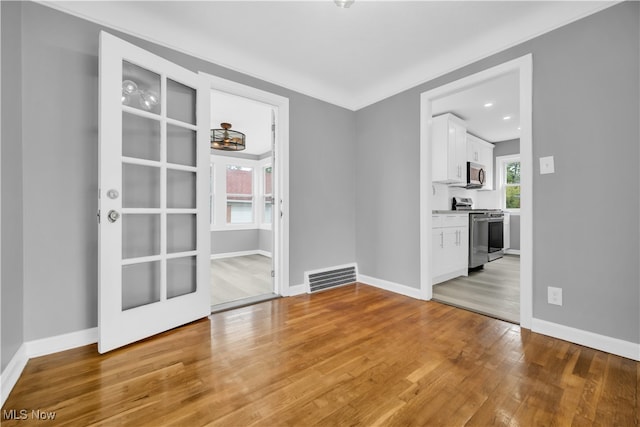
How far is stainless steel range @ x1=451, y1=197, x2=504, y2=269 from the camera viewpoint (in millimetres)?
4095

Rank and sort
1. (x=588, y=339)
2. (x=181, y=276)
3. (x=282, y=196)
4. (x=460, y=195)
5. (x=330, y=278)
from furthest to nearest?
(x=460, y=195), (x=330, y=278), (x=282, y=196), (x=181, y=276), (x=588, y=339)

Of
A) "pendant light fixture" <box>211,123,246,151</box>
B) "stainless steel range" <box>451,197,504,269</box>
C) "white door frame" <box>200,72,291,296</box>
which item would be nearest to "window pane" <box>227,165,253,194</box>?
"pendant light fixture" <box>211,123,246,151</box>

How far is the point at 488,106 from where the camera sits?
12.9ft

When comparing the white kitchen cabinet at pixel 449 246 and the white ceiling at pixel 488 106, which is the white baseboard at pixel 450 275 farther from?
the white ceiling at pixel 488 106

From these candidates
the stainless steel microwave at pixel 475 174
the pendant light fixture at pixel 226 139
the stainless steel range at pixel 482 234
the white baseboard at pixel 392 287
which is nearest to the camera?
the white baseboard at pixel 392 287

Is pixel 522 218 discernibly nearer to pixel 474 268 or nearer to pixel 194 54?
pixel 474 268

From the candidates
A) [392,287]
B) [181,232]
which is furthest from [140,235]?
[392,287]

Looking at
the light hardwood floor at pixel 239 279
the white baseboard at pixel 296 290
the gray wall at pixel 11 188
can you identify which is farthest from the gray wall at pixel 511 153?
the gray wall at pixel 11 188

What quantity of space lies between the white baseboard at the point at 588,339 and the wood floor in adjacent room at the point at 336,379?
2.2 inches

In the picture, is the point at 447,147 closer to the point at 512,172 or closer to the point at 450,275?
the point at 450,275

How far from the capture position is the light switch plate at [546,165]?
6.73ft

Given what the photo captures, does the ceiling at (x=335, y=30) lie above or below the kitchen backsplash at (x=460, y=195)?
above

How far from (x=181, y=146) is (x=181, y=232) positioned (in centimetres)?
73

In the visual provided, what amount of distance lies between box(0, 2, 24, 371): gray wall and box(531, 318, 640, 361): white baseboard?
343 cm
